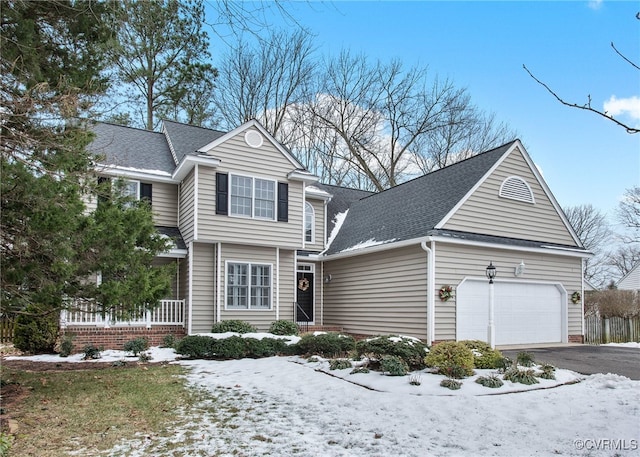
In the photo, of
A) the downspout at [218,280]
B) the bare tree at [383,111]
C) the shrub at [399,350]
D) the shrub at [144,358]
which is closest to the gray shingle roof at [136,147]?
the downspout at [218,280]

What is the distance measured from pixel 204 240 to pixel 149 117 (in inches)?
460

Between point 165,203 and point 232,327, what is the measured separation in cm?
486

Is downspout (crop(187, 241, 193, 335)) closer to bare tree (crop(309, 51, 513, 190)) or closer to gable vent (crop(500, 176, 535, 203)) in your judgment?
gable vent (crop(500, 176, 535, 203))

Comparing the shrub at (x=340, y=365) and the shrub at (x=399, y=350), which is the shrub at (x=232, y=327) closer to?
the shrub at (x=340, y=365)

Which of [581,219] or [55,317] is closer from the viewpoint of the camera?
[55,317]

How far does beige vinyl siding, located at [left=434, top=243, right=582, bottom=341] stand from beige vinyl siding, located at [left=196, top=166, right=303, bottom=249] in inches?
198

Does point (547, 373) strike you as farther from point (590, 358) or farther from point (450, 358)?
point (590, 358)

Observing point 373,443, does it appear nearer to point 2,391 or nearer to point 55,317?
point 2,391

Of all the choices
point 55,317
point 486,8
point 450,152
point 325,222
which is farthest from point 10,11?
point 450,152

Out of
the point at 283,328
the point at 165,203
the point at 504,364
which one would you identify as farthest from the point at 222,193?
the point at 504,364

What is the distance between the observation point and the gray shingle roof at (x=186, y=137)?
16.7 metres

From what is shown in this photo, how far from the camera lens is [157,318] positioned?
46.5ft

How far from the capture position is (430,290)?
1292 centimetres

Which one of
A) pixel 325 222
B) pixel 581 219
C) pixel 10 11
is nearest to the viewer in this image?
pixel 10 11
